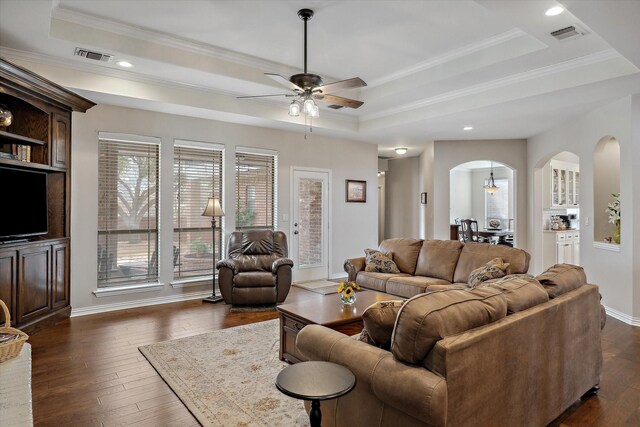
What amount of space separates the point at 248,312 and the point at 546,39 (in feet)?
14.3

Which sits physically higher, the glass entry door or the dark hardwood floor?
the glass entry door

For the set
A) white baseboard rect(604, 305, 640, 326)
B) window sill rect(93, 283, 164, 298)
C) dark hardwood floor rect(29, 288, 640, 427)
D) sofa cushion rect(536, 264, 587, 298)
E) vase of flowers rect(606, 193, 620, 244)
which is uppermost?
vase of flowers rect(606, 193, 620, 244)

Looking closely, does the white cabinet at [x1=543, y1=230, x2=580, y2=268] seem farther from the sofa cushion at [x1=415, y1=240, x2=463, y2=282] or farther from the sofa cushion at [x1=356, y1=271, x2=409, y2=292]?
the sofa cushion at [x1=356, y1=271, x2=409, y2=292]

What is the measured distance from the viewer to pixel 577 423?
237 cm

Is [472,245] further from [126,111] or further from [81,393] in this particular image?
[126,111]

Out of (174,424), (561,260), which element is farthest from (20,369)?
(561,260)

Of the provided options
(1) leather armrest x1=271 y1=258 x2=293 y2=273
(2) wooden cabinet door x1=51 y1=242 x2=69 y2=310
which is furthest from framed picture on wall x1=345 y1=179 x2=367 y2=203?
(2) wooden cabinet door x1=51 y1=242 x2=69 y2=310

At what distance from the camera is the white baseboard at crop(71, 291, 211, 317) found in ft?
15.7

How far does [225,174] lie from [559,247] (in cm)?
642

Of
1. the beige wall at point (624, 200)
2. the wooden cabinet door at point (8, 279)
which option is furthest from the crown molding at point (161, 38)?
the beige wall at point (624, 200)

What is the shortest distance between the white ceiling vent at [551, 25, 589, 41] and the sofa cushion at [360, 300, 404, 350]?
2992 mm

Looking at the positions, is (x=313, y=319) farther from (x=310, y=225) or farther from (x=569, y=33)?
(x=310, y=225)

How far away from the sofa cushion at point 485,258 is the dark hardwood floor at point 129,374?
105 cm

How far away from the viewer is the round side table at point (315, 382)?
1.45 metres
